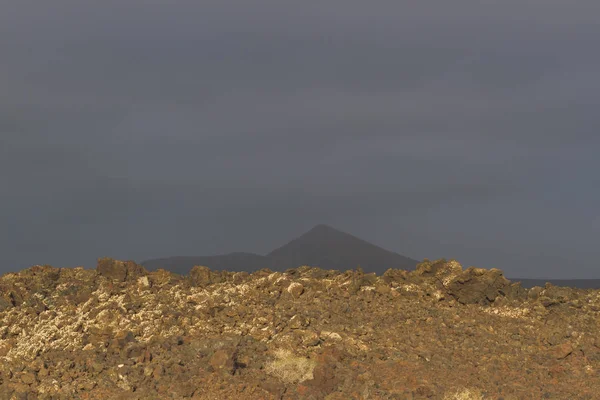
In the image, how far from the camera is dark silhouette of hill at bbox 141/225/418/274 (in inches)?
3135

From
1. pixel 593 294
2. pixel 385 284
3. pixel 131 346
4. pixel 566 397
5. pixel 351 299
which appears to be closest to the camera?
pixel 566 397

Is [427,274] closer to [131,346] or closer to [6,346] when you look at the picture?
[131,346]

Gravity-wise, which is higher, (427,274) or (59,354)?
(427,274)

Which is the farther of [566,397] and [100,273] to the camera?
[100,273]

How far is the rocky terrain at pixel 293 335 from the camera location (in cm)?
1510

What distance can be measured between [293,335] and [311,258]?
66716 mm

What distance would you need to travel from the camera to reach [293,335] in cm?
1655

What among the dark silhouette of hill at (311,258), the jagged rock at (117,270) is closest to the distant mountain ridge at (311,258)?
the dark silhouette of hill at (311,258)

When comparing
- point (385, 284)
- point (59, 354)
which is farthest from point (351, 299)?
point (59, 354)

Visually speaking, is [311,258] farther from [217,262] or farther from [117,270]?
[117,270]

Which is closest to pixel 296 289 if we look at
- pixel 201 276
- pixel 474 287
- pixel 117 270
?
pixel 201 276

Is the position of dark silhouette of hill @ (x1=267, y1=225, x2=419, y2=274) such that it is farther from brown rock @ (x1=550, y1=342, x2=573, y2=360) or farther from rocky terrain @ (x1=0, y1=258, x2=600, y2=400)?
brown rock @ (x1=550, y1=342, x2=573, y2=360)

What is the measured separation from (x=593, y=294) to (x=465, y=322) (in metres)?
6.56

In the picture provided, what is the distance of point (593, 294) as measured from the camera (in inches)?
874
